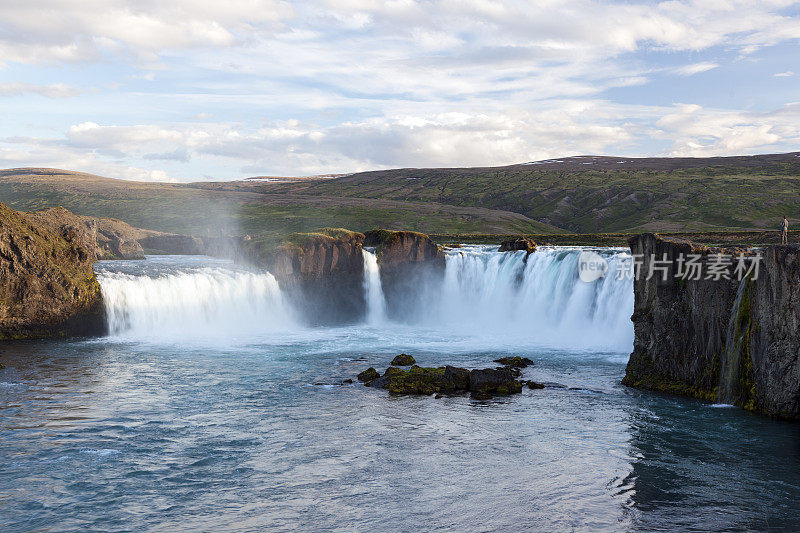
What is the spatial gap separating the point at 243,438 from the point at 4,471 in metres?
7.97

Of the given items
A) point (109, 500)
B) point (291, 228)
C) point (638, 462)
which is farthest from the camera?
point (291, 228)

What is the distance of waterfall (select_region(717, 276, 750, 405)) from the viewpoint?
92.8 ft

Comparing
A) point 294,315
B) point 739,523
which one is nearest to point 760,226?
point 294,315

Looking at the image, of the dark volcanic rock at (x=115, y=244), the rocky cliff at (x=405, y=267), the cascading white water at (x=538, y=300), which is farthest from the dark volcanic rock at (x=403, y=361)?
the dark volcanic rock at (x=115, y=244)

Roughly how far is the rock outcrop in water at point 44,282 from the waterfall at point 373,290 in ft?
87.0

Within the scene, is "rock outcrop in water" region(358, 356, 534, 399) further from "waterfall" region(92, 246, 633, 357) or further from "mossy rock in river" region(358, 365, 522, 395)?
"waterfall" region(92, 246, 633, 357)

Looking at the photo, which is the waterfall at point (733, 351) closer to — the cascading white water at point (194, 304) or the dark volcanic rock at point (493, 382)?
the dark volcanic rock at point (493, 382)

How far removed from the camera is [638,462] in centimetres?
2256

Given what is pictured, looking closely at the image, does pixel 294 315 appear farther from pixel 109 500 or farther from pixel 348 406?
pixel 109 500

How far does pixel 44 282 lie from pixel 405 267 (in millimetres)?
34442

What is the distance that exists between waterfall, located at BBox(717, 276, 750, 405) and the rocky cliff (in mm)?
40414

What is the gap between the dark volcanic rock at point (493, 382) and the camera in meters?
33.1

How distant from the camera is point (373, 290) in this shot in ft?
219

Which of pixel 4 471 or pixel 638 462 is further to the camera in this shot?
pixel 638 462
